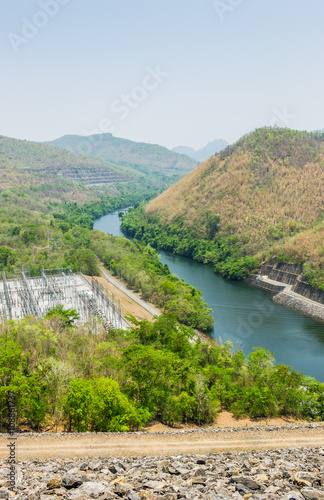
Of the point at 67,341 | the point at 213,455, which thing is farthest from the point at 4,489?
the point at 67,341

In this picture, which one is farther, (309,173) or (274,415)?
(309,173)

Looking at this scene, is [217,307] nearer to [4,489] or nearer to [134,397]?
[134,397]

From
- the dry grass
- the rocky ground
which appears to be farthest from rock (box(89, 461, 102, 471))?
the dry grass

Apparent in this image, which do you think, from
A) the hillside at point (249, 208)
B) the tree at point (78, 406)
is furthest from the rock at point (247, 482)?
the hillside at point (249, 208)

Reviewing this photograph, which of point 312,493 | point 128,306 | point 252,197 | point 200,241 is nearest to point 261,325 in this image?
point 128,306

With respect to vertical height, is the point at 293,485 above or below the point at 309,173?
below

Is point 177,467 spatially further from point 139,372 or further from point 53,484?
point 139,372

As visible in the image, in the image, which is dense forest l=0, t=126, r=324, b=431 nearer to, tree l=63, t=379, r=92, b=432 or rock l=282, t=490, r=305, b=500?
tree l=63, t=379, r=92, b=432
